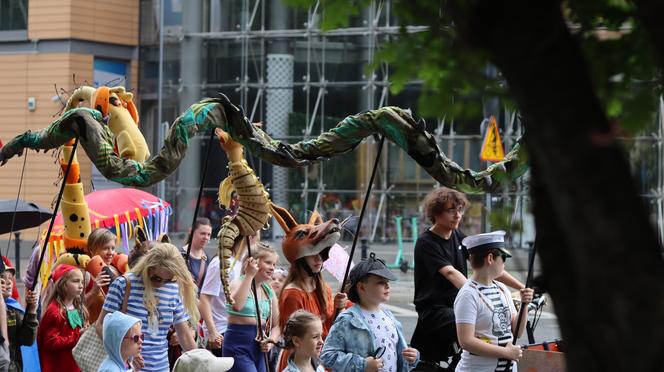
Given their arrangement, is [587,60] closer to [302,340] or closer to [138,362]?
[302,340]

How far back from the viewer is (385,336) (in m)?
6.67

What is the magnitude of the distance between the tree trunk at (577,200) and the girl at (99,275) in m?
6.05

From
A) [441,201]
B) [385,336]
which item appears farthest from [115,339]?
[441,201]

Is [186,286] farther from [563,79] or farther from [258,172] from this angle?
[258,172]

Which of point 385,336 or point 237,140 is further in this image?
point 237,140

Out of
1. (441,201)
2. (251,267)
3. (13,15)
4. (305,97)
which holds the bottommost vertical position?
(251,267)

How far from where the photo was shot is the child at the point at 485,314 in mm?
6781

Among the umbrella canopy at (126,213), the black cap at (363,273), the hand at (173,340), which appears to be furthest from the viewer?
the umbrella canopy at (126,213)

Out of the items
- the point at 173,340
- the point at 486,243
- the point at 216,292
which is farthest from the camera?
the point at 216,292

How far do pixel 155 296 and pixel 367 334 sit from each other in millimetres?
1288

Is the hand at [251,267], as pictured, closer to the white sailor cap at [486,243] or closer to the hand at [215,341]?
the hand at [215,341]

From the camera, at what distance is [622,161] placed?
2.34 m

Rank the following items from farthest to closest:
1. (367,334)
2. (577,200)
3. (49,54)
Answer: (49,54) → (367,334) → (577,200)

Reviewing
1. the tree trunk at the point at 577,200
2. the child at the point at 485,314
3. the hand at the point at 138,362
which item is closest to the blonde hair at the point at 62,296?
the hand at the point at 138,362
